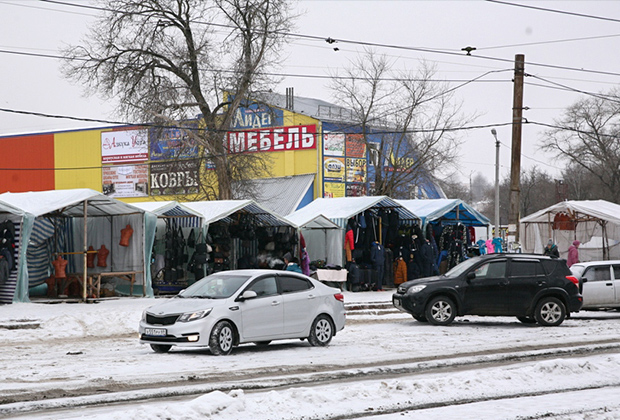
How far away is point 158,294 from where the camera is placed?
2850 cm

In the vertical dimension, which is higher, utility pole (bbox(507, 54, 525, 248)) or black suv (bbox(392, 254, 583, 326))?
utility pole (bbox(507, 54, 525, 248))

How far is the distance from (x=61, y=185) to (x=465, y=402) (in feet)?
227

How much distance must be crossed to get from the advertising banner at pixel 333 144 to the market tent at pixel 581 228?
19.2m

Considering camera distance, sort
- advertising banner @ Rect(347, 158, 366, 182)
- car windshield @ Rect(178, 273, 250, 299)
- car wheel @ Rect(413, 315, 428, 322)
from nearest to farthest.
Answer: car windshield @ Rect(178, 273, 250, 299) < car wheel @ Rect(413, 315, 428, 322) < advertising banner @ Rect(347, 158, 366, 182)

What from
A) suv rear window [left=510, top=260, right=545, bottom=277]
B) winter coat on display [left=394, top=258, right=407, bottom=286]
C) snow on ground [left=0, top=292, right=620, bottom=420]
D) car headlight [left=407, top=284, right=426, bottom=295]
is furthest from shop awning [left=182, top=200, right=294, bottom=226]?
suv rear window [left=510, top=260, right=545, bottom=277]

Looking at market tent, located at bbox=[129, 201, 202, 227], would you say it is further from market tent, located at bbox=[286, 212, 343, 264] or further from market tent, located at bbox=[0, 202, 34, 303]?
market tent, located at bbox=[0, 202, 34, 303]

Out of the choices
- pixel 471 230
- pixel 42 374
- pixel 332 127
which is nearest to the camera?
pixel 42 374

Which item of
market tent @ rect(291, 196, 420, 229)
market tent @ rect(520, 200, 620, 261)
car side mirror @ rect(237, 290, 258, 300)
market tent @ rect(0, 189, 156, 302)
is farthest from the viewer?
market tent @ rect(520, 200, 620, 261)

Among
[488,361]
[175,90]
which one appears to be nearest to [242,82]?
[175,90]

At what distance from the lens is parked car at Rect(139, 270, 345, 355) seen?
45.8 ft

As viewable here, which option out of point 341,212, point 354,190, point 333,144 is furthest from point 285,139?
point 341,212

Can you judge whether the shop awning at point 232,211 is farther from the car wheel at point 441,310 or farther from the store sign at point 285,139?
the store sign at point 285,139

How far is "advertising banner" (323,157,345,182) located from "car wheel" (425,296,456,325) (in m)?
38.9

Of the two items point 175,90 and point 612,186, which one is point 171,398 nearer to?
point 175,90
